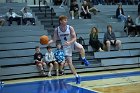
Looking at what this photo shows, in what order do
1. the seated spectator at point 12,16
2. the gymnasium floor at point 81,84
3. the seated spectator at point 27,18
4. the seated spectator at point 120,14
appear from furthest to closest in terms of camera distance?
the seated spectator at point 120,14
the seated spectator at point 27,18
the seated spectator at point 12,16
the gymnasium floor at point 81,84

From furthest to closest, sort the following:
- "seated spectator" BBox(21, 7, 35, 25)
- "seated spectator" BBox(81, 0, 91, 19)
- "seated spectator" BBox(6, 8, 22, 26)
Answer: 1. "seated spectator" BBox(81, 0, 91, 19)
2. "seated spectator" BBox(21, 7, 35, 25)
3. "seated spectator" BBox(6, 8, 22, 26)

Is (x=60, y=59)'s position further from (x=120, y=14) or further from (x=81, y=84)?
(x=120, y=14)

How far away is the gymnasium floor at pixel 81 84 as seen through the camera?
9.15 meters

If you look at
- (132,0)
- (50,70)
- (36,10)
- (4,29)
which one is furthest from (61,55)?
(132,0)

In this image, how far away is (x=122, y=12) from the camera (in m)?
17.5

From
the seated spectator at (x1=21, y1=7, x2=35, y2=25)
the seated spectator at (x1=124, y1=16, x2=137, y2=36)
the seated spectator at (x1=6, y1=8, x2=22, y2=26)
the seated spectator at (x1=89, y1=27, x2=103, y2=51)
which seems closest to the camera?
the seated spectator at (x1=89, y1=27, x2=103, y2=51)

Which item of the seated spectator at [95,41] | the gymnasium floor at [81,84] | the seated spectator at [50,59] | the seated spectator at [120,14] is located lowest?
the gymnasium floor at [81,84]

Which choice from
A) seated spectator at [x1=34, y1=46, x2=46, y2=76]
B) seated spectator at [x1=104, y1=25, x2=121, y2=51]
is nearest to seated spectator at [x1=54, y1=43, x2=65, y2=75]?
seated spectator at [x1=34, y1=46, x2=46, y2=76]

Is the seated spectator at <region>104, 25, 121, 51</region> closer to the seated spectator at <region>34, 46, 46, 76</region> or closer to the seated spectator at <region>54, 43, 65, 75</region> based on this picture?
the seated spectator at <region>54, 43, 65, 75</region>

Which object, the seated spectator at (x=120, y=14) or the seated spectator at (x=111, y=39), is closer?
the seated spectator at (x=111, y=39)

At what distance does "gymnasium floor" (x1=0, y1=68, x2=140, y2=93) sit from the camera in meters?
9.15

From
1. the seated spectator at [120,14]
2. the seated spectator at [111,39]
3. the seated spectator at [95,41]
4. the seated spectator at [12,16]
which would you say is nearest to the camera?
the seated spectator at [95,41]

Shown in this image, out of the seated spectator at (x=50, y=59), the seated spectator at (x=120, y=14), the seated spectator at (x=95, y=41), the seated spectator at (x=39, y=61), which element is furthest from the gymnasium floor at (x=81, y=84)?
the seated spectator at (x=120, y=14)

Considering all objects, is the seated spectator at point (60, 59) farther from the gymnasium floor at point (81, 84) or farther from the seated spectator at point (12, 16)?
the seated spectator at point (12, 16)
